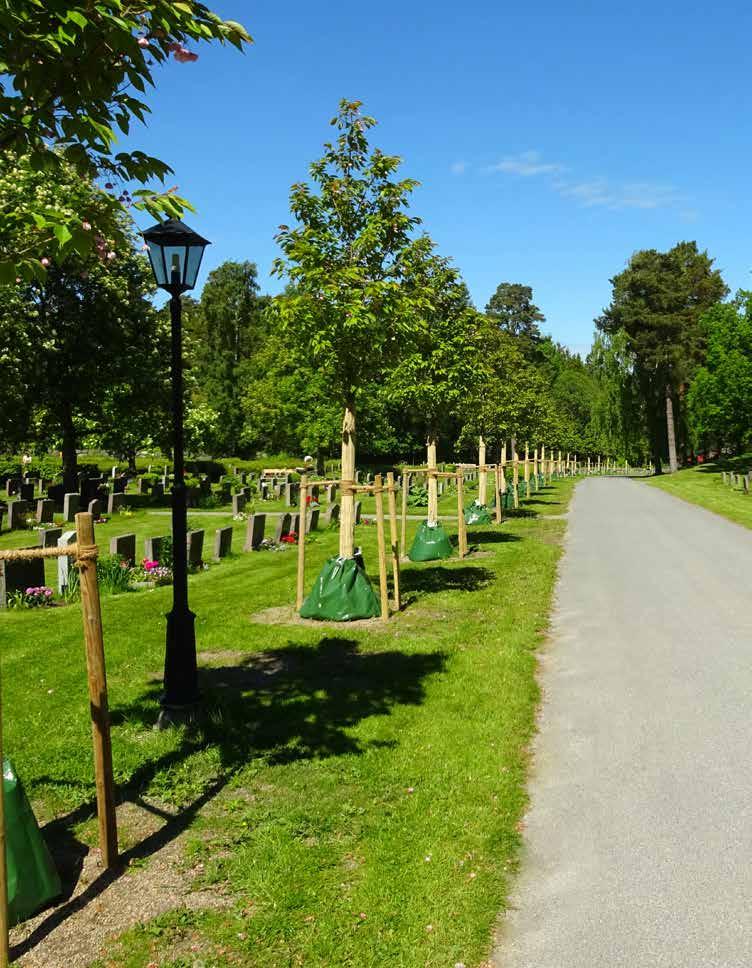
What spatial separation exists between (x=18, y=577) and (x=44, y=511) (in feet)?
35.7

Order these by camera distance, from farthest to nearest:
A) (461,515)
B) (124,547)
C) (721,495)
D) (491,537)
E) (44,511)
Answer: (721,495), (44,511), (491,537), (461,515), (124,547)

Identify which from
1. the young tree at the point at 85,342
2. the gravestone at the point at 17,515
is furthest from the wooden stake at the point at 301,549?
the young tree at the point at 85,342

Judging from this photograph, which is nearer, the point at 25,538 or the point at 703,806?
the point at 703,806

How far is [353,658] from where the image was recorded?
854cm

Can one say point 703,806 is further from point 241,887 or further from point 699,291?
point 699,291

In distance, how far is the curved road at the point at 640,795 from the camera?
12.0 ft

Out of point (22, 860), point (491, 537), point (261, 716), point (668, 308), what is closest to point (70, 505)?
point (491, 537)

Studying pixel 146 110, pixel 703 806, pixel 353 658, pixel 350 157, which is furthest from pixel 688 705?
pixel 350 157

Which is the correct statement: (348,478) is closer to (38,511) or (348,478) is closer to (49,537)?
(49,537)

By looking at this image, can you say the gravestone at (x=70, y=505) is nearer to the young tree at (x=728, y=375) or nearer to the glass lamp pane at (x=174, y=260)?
the glass lamp pane at (x=174, y=260)

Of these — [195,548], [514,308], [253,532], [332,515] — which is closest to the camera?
[195,548]

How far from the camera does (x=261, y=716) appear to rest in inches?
264

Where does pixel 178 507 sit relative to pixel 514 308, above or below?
below

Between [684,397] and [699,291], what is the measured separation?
32.5ft
